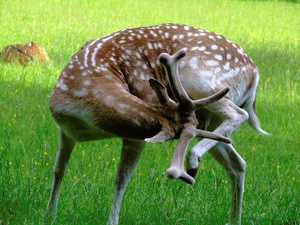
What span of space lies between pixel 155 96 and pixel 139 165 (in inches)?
73.1

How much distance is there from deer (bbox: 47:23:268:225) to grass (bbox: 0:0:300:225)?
0.20 m

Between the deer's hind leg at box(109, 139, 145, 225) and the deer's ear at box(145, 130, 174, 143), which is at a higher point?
the deer's ear at box(145, 130, 174, 143)

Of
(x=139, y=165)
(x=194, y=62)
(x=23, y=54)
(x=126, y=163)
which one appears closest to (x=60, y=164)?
(x=126, y=163)

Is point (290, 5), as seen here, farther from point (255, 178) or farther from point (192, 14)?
point (255, 178)

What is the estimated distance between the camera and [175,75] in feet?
13.7

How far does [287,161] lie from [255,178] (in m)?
0.88

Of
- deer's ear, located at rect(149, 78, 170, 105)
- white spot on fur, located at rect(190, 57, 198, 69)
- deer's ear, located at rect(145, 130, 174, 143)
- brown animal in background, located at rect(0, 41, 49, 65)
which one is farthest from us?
brown animal in background, located at rect(0, 41, 49, 65)

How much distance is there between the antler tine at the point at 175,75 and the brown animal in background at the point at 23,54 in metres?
7.04

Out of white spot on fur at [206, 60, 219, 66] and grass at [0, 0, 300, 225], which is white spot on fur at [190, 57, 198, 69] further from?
grass at [0, 0, 300, 225]

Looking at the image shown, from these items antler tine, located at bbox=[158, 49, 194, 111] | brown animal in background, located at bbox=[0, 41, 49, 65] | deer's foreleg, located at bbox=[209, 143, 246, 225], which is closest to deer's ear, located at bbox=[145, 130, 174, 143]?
antler tine, located at bbox=[158, 49, 194, 111]

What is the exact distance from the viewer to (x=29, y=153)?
22.1 ft

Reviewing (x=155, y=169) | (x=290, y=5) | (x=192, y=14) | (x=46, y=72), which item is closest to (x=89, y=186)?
(x=155, y=169)

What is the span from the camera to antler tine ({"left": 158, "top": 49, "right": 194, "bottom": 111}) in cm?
412

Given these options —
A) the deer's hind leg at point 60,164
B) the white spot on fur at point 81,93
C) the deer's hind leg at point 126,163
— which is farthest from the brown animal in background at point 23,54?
the white spot on fur at point 81,93
